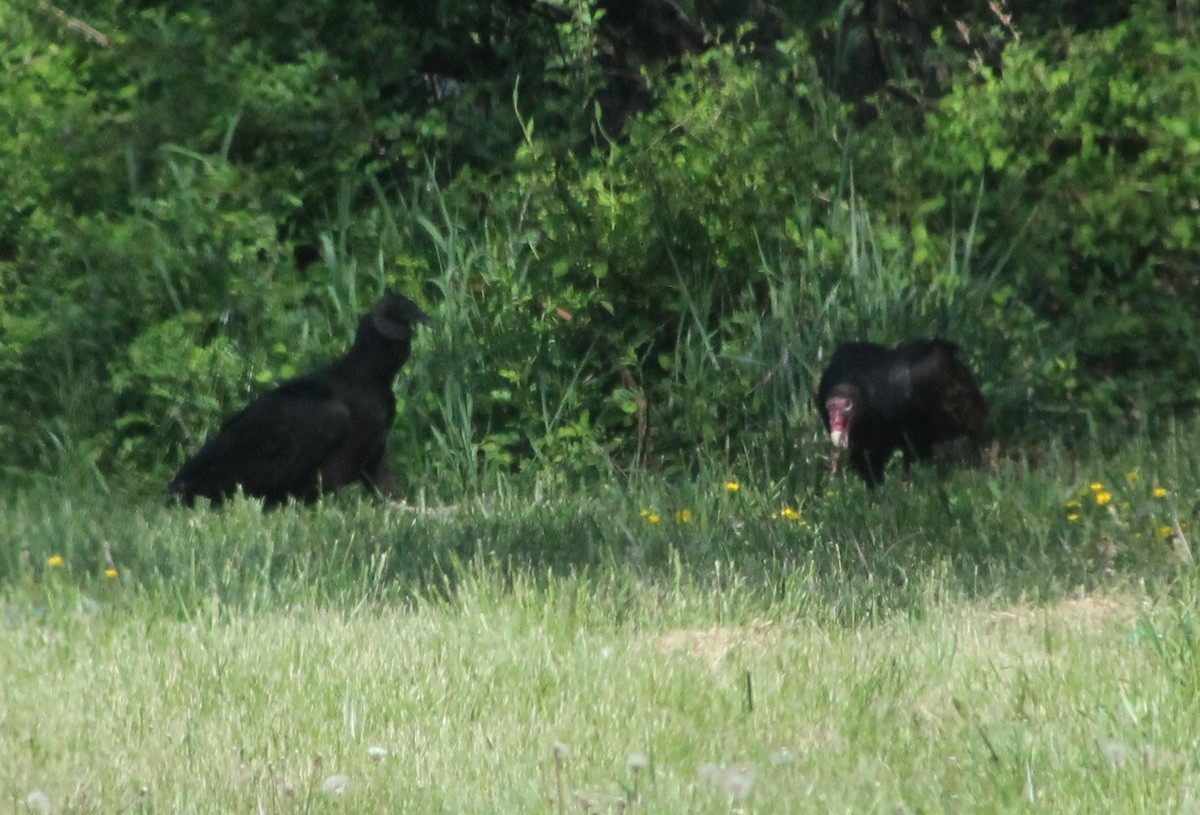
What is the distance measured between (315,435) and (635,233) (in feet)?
5.93

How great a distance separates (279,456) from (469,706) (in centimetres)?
319

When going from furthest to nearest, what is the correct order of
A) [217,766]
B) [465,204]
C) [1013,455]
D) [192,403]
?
[465,204] < [192,403] < [1013,455] < [217,766]

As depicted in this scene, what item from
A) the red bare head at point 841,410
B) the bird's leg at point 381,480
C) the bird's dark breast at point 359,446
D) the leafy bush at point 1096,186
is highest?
the leafy bush at point 1096,186

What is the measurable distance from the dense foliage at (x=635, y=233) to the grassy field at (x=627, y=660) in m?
1.66

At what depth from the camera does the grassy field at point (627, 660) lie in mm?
3271

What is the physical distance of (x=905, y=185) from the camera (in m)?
8.29

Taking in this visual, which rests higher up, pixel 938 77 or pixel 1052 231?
pixel 938 77

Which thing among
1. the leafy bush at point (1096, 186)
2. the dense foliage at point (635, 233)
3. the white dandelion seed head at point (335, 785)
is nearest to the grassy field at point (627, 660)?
the white dandelion seed head at point (335, 785)

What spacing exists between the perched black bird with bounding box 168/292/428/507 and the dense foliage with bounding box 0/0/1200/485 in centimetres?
44

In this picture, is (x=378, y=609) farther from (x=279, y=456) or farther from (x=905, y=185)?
(x=905, y=185)

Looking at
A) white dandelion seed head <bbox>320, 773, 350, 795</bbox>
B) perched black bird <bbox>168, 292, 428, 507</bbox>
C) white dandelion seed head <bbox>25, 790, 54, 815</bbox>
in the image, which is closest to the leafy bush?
perched black bird <bbox>168, 292, 428, 507</bbox>

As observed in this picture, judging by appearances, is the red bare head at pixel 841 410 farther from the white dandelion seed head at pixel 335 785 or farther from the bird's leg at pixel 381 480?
the white dandelion seed head at pixel 335 785

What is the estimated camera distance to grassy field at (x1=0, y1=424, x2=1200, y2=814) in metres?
3.27

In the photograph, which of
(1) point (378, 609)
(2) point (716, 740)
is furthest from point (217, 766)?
(1) point (378, 609)
